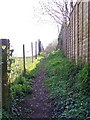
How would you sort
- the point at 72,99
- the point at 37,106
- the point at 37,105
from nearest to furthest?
the point at 72,99 < the point at 37,106 < the point at 37,105

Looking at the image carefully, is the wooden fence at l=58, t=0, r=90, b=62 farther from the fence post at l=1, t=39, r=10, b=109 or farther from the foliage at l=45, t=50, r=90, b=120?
the fence post at l=1, t=39, r=10, b=109

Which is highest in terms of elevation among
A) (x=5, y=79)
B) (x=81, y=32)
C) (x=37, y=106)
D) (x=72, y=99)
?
(x=81, y=32)

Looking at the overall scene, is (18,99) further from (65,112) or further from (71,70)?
(71,70)

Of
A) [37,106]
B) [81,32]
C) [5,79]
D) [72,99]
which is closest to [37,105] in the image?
[37,106]

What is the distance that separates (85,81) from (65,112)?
56.2 inches

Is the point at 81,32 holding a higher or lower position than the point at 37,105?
higher

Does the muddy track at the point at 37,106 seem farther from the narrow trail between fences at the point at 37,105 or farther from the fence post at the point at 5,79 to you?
the fence post at the point at 5,79

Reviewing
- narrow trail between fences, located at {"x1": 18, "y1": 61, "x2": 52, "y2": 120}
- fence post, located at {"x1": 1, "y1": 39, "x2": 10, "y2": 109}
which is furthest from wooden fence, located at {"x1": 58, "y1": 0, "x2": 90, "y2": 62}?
fence post, located at {"x1": 1, "y1": 39, "x2": 10, "y2": 109}

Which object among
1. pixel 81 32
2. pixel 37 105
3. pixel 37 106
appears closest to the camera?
pixel 37 106

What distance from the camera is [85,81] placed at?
7512mm

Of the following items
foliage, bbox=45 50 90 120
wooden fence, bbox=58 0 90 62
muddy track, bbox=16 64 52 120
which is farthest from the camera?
wooden fence, bbox=58 0 90 62

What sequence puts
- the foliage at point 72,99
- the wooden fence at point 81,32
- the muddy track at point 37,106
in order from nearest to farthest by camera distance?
the foliage at point 72,99 < the muddy track at point 37,106 < the wooden fence at point 81,32

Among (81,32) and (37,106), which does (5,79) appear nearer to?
(37,106)

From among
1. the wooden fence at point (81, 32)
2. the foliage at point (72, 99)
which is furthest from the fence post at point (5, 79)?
the wooden fence at point (81, 32)
